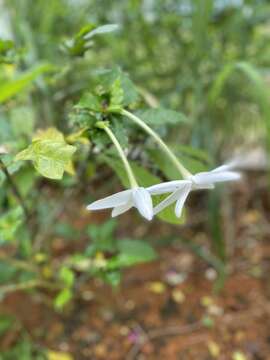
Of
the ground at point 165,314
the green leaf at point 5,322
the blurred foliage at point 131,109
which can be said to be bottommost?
the ground at point 165,314

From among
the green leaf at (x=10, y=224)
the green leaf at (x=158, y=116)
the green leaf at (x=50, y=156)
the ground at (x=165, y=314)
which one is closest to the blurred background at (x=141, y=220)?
the ground at (x=165, y=314)

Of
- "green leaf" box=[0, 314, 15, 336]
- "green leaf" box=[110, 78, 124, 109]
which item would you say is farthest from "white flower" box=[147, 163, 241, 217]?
"green leaf" box=[0, 314, 15, 336]

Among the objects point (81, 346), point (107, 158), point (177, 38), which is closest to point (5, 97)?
point (107, 158)

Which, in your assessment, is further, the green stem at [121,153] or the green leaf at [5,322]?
the green leaf at [5,322]

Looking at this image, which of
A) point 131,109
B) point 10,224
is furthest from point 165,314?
point 131,109

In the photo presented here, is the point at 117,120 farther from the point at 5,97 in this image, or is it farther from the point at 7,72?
the point at 7,72

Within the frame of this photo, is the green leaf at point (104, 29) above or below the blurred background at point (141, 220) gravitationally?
above

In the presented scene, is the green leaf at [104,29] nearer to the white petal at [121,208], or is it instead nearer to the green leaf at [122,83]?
the green leaf at [122,83]
